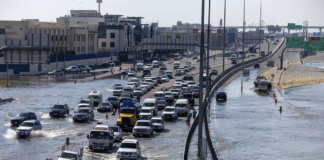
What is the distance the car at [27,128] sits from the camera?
138 feet

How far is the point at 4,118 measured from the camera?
171 ft

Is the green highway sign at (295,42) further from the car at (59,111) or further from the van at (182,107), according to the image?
the car at (59,111)

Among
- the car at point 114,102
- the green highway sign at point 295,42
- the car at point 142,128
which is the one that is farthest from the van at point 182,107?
the green highway sign at point 295,42

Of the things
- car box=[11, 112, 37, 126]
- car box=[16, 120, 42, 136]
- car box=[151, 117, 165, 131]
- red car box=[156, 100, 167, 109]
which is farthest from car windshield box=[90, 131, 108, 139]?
red car box=[156, 100, 167, 109]

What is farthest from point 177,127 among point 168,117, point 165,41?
point 165,41

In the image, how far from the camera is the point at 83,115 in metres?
50.7

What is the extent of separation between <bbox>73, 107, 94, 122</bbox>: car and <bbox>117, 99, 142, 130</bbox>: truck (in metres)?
4.81

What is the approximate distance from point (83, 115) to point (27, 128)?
28.7ft

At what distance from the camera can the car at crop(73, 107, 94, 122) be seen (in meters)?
50.6

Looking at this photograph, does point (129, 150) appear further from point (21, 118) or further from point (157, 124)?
point (21, 118)

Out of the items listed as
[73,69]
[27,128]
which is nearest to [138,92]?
[27,128]

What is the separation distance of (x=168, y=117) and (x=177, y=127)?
3.84m

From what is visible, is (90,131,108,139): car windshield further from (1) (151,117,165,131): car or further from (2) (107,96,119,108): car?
(2) (107,96,119,108): car

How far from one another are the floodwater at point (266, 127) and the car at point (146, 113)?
5718 mm
